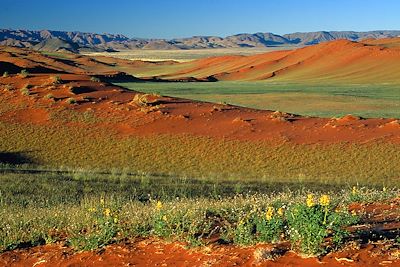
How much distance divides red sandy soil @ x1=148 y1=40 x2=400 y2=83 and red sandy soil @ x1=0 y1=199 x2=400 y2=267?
70945 millimetres


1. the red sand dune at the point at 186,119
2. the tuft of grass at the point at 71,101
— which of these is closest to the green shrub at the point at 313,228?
the red sand dune at the point at 186,119

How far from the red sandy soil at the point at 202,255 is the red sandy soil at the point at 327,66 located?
7094 cm

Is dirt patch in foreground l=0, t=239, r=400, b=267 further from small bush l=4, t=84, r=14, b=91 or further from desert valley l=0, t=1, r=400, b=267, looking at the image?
small bush l=4, t=84, r=14, b=91

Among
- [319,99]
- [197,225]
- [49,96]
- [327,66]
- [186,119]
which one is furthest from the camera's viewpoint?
[327,66]

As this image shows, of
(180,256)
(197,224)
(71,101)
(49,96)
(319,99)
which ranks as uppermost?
(49,96)

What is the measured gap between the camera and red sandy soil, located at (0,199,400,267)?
573 cm

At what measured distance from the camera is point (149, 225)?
799 centimetres

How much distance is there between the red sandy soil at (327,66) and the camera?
80.4m

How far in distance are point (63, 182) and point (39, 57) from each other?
94.8 meters

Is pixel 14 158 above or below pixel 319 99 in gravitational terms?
below

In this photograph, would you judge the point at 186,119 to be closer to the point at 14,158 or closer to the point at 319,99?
the point at 14,158

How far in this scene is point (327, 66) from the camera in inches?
3597

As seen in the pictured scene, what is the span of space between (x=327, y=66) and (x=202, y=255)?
8828cm

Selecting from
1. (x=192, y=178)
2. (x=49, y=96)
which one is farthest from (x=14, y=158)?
(x=49, y=96)
